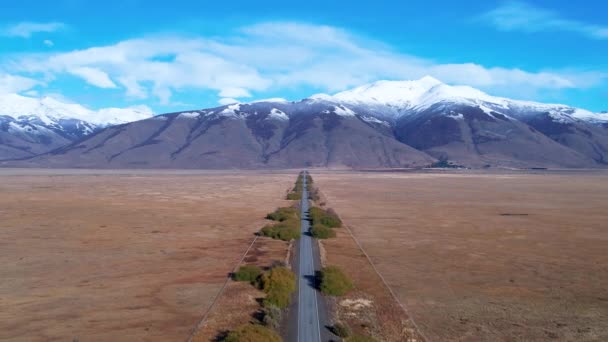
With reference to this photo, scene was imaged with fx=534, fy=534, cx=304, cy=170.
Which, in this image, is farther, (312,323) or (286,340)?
(312,323)

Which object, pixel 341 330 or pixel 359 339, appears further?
pixel 341 330

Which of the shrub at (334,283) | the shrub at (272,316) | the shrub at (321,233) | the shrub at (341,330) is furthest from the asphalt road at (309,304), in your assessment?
the shrub at (321,233)

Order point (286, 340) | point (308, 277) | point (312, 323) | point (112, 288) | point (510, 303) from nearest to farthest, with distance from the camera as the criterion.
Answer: point (286, 340)
point (312, 323)
point (510, 303)
point (112, 288)
point (308, 277)

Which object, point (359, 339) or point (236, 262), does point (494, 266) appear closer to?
point (236, 262)

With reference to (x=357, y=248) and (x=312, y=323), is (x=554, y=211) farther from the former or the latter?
(x=312, y=323)

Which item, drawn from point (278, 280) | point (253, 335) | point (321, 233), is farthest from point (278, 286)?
point (321, 233)

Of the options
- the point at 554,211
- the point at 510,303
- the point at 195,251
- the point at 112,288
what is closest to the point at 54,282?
the point at 112,288

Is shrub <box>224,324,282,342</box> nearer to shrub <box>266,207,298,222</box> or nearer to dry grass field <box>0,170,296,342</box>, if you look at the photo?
dry grass field <box>0,170,296,342</box>
